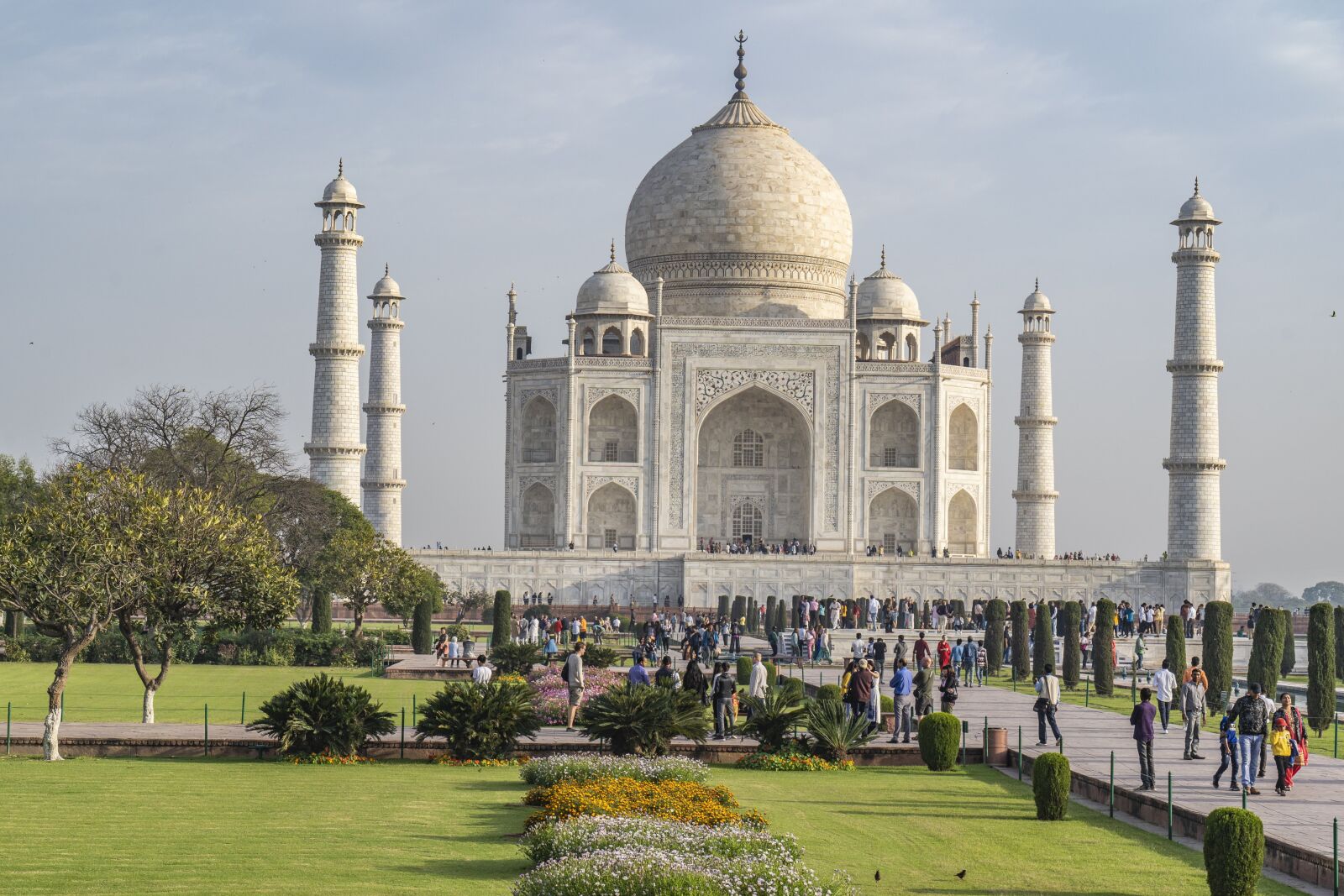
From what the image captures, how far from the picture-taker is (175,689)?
2283 cm

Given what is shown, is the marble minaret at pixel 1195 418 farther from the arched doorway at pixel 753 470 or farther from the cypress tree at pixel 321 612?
the cypress tree at pixel 321 612

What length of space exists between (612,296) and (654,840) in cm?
3479

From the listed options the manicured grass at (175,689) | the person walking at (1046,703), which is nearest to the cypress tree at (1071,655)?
the manicured grass at (175,689)

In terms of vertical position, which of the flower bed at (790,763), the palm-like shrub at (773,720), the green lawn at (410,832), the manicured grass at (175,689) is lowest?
the green lawn at (410,832)

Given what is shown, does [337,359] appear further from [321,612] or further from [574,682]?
[574,682]

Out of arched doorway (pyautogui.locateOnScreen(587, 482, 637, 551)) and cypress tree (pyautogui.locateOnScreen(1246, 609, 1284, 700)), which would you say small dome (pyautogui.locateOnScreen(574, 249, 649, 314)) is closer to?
arched doorway (pyautogui.locateOnScreen(587, 482, 637, 551))

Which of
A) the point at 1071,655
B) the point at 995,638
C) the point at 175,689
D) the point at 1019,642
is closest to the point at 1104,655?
the point at 1071,655

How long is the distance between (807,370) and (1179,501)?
868 cm

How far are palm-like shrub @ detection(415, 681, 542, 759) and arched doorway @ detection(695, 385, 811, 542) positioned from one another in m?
28.0

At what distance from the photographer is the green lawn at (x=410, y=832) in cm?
1018

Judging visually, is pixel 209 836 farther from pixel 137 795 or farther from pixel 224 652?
pixel 224 652

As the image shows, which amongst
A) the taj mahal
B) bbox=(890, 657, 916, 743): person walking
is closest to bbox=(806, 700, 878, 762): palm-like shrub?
bbox=(890, 657, 916, 743): person walking

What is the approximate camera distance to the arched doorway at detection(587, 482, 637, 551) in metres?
43.1

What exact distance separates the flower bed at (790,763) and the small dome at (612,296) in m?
28.5
